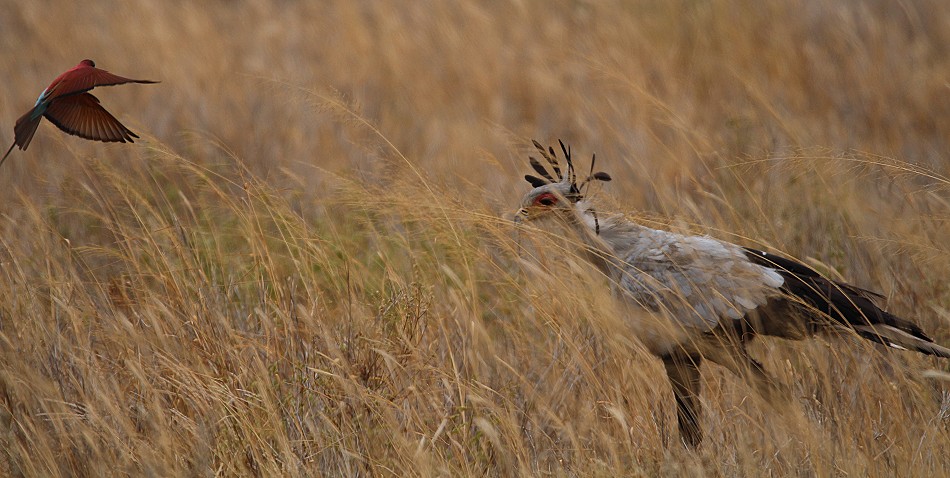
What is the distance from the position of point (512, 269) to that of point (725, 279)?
6.01 ft

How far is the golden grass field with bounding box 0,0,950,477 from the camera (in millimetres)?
3121

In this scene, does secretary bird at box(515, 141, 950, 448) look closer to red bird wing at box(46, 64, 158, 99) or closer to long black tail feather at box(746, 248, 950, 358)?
long black tail feather at box(746, 248, 950, 358)

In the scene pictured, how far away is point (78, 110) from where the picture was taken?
249 centimetres

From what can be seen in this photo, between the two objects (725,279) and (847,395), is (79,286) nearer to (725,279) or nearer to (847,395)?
(725,279)

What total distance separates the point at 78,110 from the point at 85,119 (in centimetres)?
4

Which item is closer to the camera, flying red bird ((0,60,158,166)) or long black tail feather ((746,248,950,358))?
flying red bird ((0,60,158,166))

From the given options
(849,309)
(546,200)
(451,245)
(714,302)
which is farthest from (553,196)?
(849,309)

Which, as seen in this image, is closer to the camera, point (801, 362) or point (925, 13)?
point (801, 362)

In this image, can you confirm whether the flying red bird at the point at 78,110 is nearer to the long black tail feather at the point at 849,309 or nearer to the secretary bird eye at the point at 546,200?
the secretary bird eye at the point at 546,200

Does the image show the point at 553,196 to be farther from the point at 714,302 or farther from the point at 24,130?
the point at 24,130

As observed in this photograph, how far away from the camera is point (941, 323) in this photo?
4094 millimetres

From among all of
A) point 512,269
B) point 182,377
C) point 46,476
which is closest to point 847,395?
point 512,269

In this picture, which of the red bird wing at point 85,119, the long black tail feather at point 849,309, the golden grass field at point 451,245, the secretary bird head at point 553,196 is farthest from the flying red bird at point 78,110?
the long black tail feather at point 849,309

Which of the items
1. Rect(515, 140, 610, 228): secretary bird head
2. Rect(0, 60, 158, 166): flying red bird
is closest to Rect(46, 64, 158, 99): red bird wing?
Rect(0, 60, 158, 166): flying red bird
